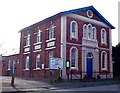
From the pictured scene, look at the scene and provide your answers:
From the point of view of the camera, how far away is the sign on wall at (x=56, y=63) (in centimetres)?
2559

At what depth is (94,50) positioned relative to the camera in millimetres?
32938

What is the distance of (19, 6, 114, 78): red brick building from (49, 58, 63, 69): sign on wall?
71.8 inches

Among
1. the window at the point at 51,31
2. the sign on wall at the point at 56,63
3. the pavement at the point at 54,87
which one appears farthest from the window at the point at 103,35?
the pavement at the point at 54,87

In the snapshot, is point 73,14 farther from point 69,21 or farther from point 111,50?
point 111,50

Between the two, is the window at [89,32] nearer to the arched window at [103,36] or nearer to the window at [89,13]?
the window at [89,13]

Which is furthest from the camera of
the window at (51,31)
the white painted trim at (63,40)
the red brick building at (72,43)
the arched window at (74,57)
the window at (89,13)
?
the window at (89,13)

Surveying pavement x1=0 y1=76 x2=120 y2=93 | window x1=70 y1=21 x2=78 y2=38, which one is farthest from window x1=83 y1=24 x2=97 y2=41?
pavement x1=0 y1=76 x2=120 y2=93

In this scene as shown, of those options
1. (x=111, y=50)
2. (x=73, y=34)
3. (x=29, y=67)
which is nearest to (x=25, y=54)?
(x=29, y=67)

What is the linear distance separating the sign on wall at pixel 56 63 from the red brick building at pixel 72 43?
1.82 meters

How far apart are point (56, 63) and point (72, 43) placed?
4659 millimetres

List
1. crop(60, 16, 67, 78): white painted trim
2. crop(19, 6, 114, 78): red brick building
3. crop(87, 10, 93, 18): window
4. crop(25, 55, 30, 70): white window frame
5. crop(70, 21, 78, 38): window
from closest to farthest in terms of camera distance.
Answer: crop(60, 16, 67, 78): white painted trim
crop(19, 6, 114, 78): red brick building
crop(70, 21, 78, 38): window
crop(87, 10, 93, 18): window
crop(25, 55, 30, 70): white window frame

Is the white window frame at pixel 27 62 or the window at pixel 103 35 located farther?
the white window frame at pixel 27 62

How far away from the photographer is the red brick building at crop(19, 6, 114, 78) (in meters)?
29.6

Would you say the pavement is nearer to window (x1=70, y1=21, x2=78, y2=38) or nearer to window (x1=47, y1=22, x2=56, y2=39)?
window (x1=70, y1=21, x2=78, y2=38)
